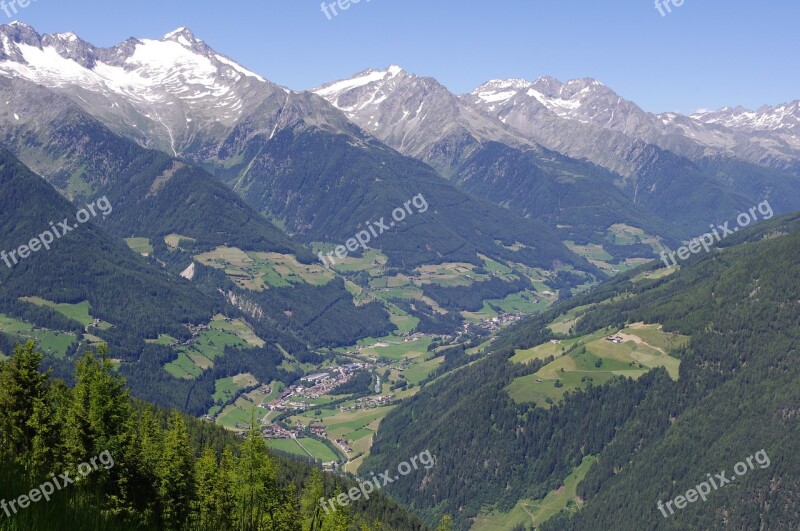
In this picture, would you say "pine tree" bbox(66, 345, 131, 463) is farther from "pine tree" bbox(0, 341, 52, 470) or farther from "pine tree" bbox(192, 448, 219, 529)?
"pine tree" bbox(192, 448, 219, 529)

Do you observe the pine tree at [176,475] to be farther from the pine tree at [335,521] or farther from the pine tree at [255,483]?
the pine tree at [335,521]

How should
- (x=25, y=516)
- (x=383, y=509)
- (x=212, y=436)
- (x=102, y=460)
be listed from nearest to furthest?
(x=25, y=516) < (x=102, y=460) < (x=212, y=436) < (x=383, y=509)

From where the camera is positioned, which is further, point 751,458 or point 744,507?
point 751,458

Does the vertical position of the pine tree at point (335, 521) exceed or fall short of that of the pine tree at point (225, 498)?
it falls short

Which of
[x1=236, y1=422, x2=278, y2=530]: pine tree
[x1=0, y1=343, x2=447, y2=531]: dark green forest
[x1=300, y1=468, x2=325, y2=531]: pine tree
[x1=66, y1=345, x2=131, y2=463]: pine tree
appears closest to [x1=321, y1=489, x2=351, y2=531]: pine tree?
[x1=0, y1=343, x2=447, y2=531]: dark green forest

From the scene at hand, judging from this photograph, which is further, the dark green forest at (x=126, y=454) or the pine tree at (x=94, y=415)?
the dark green forest at (x=126, y=454)

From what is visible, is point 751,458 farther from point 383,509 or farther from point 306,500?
point 306,500

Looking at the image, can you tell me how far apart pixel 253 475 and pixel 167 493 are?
9.88 meters

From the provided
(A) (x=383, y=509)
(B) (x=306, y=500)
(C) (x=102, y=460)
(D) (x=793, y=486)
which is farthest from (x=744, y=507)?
(C) (x=102, y=460)

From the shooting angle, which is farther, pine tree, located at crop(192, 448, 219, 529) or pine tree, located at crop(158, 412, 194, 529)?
pine tree, located at crop(192, 448, 219, 529)

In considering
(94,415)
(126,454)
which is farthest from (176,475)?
(94,415)

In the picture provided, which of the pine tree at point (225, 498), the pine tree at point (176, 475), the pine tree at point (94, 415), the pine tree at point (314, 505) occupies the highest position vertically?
the pine tree at point (94, 415)

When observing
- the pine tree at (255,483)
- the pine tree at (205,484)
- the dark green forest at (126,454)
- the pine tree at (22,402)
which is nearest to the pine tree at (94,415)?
the dark green forest at (126,454)

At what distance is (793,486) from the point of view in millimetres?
188375
